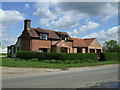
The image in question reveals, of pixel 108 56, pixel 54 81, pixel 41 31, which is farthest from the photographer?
pixel 41 31

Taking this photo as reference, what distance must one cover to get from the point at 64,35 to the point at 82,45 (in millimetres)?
7134

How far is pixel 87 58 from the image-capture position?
26.5 metres

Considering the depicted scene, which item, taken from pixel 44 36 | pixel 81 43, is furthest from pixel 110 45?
pixel 44 36

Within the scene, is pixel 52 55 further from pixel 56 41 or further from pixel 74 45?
pixel 74 45

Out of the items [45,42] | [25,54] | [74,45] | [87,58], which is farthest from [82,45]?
[25,54]

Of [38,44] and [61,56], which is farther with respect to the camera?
[38,44]

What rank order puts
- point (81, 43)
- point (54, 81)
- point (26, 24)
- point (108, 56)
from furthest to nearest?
point (81, 43)
point (26, 24)
point (108, 56)
point (54, 81)

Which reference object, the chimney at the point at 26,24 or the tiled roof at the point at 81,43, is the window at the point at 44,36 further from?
the tiled roof at the point at 81,43

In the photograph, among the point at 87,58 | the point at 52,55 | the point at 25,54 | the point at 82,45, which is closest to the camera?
the point at 52,55

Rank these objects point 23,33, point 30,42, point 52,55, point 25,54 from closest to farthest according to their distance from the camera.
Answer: point 52,55 < point 25,54 < point 30,42 < point 23,33

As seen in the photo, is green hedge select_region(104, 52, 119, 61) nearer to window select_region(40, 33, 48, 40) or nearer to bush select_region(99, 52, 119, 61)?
bush select_region(99, 52, 119, 61)

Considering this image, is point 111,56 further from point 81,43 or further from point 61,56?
point 81,43

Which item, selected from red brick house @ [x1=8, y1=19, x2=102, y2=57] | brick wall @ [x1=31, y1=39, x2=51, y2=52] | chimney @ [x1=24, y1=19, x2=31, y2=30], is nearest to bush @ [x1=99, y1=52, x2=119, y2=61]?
red brick house @ [x1=8, y1=19, x2=102, y2=57]

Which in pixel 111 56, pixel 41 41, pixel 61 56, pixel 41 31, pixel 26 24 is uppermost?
pixel 26 24
